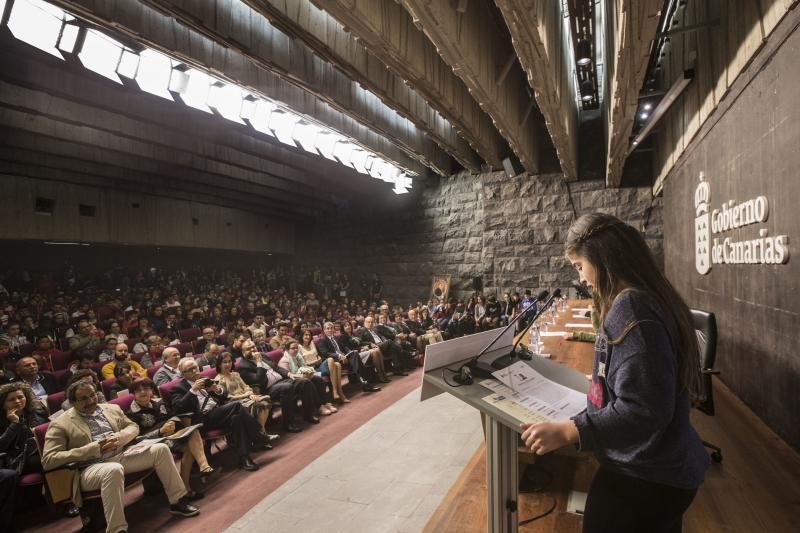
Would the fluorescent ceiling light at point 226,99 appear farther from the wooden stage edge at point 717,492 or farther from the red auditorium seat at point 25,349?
the wooden stage edge at point 717,492

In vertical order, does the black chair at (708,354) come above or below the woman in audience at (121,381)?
above

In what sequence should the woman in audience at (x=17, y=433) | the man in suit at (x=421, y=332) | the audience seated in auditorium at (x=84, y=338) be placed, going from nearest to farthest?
the woman in audience at (x=17, y=433), the audience seated in auditorium at (x=84, y=338), the man in suit at (x=421, y=332)

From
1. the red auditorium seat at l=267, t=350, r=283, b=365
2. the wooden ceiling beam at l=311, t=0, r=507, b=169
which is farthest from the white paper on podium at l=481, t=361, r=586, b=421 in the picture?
the red auditorium seat at l=267, t=350, r=283, b=365

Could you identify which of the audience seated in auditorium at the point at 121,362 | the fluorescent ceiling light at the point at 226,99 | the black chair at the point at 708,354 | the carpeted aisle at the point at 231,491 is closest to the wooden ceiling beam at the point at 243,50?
the fluorescent ceiling light at the point at 226,99

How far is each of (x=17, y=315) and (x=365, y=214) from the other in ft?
37.1

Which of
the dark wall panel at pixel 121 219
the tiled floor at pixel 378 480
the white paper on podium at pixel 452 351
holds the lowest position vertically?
the tiled floor at pixel 378 480

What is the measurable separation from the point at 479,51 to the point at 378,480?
5.43m

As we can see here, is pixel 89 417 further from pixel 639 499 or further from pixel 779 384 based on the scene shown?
pixel 779 384

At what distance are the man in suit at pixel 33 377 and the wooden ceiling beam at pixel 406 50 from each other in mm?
5453

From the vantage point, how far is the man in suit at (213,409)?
466 centimetres

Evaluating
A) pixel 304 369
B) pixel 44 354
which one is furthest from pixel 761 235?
pixel 44 354

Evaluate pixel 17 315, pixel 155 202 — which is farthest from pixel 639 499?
pixel 155 202

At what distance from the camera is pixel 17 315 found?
9.55 meters

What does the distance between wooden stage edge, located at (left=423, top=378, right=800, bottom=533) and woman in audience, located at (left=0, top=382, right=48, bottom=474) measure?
377 cm
